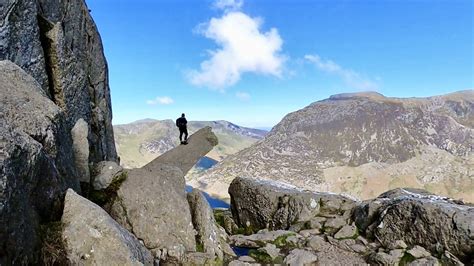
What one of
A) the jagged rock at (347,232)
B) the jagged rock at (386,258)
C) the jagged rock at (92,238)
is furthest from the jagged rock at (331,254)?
the jagged rock at (92,238)

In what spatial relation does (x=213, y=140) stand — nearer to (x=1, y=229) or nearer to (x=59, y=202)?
(x=59, y=202)

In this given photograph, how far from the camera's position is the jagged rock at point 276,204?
989 inches

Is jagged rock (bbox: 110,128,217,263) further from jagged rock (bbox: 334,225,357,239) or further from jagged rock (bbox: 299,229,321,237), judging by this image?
jagged rock (bbox: 334,225,357,239)

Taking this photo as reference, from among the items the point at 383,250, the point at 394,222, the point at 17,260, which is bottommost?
the point at 383,250

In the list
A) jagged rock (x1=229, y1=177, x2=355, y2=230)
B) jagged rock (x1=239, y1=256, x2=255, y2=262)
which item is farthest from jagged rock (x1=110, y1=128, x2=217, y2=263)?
jagged rock (x1=229, y1=177, x2=355, y2=230)

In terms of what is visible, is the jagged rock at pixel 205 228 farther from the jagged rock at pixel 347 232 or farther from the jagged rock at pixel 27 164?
the jagged rock at pixel 347 232

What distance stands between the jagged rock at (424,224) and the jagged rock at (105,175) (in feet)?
49.0

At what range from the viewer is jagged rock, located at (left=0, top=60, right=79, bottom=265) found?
7801 mm

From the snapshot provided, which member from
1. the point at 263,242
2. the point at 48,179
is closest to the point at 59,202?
the point at 48,179

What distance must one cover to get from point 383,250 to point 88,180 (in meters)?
15.7

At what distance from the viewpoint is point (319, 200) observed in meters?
25.6

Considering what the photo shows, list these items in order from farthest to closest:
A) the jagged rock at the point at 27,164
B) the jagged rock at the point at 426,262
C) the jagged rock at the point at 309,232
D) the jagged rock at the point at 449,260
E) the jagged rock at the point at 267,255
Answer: the jagged rock at the point at 309,232 < the jagged rock at the point at 267,255 < the jagged rock at the point at 426,262 < the jagged rock at the point at 449,260 < the jagged rock at the point at 27,164

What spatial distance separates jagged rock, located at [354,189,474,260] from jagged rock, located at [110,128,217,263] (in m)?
11.7

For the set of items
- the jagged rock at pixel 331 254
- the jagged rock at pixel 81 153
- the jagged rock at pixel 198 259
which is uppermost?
the jagged rock at pixel 81 153
